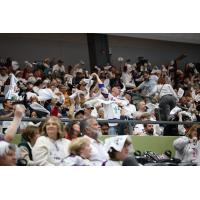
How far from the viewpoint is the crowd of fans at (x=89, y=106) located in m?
8.63

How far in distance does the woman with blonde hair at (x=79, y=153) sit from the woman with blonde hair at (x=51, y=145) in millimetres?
140

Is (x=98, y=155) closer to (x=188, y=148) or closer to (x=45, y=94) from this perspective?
(x=188, y=148)

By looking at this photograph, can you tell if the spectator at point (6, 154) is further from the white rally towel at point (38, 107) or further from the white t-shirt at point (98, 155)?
the white rally towel at point (38, 107)

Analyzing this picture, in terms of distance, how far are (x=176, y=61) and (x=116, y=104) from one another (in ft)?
32.1

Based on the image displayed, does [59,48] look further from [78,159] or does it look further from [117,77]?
[78,159]

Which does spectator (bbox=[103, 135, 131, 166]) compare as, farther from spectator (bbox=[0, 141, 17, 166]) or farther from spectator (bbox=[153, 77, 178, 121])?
spectator (bbox=[153, 77, 178, 121])

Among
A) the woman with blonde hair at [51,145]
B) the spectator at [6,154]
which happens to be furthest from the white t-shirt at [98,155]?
the spectator at [6,154]

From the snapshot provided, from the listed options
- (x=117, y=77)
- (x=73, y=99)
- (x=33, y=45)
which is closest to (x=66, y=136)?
(x=73, y=99)

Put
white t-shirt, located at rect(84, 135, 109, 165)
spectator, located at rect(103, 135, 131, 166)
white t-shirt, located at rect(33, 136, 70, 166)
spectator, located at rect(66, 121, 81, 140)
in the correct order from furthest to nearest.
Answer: spectator, located at rect(66, 121, 81, 140)
white t-shirt, located at rect(84, 135, 109, 165)
white t-shirt, located at rect(33, 136, 70, 166)
spectator, located at rect(103, 135, 131, 166)

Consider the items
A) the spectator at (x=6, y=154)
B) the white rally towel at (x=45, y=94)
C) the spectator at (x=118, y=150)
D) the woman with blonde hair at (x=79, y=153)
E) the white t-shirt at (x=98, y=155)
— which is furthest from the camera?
the white rally towel at (x=45, y=94)

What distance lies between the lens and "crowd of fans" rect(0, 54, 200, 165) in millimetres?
8633

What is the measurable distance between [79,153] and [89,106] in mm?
4717

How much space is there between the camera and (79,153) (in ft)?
27.7

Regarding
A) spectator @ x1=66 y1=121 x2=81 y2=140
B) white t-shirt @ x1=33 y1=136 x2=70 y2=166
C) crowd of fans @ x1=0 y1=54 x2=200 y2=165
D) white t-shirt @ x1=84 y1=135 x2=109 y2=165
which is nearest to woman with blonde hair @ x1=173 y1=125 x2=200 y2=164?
crowd of fans @ x1=0 y1=54 x2=200 y2=165
